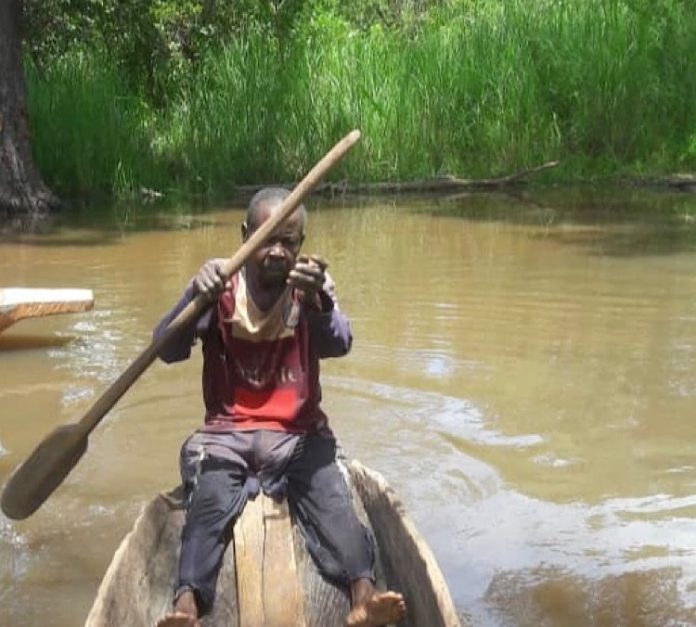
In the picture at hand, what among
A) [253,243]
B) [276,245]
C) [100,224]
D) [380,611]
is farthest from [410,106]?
[380,611]

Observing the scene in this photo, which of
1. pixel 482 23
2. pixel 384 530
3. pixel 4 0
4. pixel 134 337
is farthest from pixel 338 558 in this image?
pixel 482 23

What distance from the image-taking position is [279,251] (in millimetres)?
3260

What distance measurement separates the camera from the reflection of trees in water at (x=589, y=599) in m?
3.59

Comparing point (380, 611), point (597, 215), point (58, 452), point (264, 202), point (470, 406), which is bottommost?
point (470, 406)

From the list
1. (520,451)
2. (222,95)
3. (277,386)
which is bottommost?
(520,451)

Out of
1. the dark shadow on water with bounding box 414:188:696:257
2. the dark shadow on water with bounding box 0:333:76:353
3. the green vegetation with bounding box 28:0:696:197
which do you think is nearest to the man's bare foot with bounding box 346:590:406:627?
the dark shadow on water with bounding box 0:333:76:353

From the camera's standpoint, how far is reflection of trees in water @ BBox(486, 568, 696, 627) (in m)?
3.59

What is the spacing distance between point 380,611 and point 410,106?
10010 millimetres

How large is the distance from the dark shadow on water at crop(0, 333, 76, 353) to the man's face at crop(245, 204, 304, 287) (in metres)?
3.51

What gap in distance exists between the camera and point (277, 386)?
3416 millimetres

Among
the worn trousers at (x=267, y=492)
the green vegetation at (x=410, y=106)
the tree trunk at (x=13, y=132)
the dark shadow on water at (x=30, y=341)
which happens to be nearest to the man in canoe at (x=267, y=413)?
the worn trousers at (x=267, y=492)

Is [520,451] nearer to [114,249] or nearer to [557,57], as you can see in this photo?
[114,249]

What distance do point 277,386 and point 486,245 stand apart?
20.2 feet

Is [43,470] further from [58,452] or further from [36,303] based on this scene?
[36,303]
